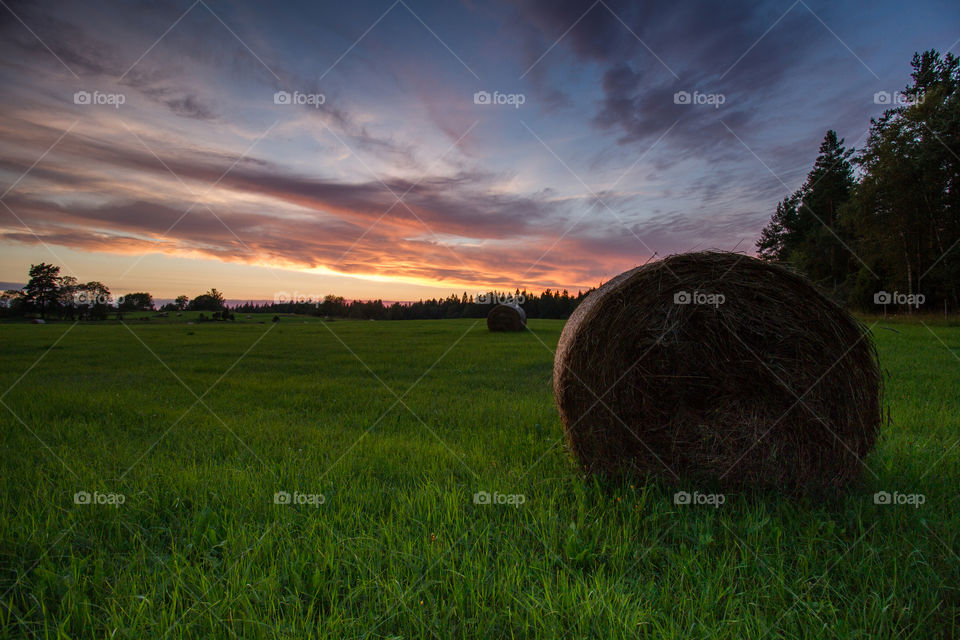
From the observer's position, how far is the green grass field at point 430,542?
7.44ft

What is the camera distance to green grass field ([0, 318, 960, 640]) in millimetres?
2268

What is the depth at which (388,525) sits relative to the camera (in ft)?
10.1

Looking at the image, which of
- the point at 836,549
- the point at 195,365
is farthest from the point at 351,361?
the point at 836,549

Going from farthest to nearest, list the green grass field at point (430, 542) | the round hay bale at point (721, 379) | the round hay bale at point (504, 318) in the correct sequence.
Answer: the round hay bale at point (504, 318) → the round hay bale at point (721, 379) → the green grass field at point (430, 542)

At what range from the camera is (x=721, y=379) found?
424 centimetres

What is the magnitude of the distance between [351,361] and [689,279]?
11.8 metres

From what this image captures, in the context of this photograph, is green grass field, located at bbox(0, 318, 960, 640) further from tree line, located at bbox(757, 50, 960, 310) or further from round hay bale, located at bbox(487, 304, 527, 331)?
tree line, located at bbox(757, 50, 960, 310)

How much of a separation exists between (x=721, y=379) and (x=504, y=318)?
22394mm

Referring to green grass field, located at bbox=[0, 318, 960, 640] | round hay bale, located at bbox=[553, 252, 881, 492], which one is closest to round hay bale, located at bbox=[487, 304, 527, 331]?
green grass field, located at bbox=[0, 318, 960, 640]

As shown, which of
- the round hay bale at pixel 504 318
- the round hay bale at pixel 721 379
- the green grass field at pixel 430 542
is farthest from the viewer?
the round hay bale at pixel 504 318

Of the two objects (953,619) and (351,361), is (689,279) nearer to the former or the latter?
(953,619)

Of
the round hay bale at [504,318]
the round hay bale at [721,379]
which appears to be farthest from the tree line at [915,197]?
the round hay bale at [721,379]

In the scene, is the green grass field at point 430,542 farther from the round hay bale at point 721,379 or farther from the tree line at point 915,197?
the tree line at point 915,197

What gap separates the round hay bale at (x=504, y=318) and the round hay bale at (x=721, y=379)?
864 inches
